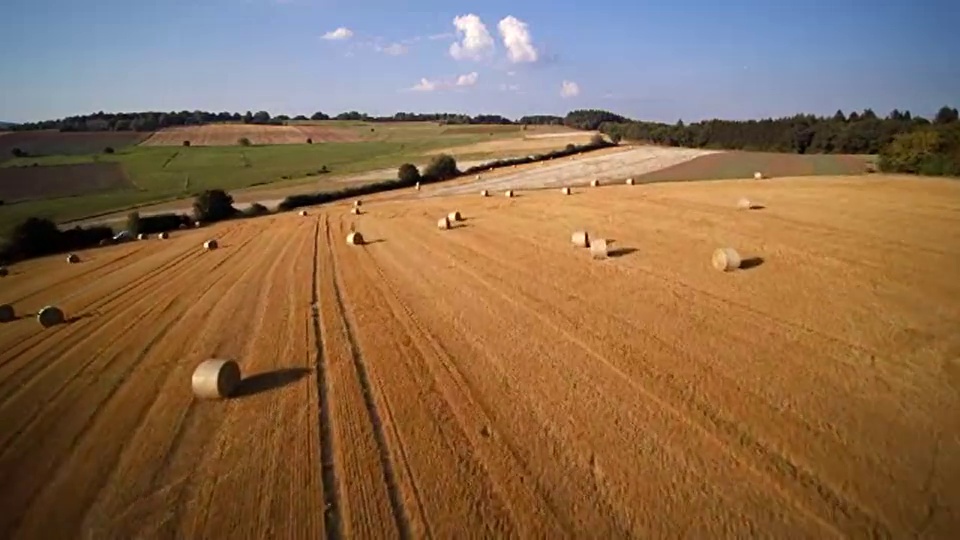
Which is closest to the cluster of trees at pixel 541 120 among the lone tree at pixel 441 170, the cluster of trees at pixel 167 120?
the cluster of trees at pixel 167 120

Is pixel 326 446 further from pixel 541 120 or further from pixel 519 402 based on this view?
pixel 541 120

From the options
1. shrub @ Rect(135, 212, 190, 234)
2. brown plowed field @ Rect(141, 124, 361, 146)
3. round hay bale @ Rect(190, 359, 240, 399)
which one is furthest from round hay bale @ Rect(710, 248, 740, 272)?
brown plowed field @ Rect(141, 124, 361, 146)

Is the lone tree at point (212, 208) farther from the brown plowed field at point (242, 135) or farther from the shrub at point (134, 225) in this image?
the brown plowed field at point (242, 135)

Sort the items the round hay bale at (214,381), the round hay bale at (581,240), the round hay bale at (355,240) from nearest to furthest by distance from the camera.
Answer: the round hay bale at (214,381) → the round hay bale at (581,240) → the round hay bale at (355,240)

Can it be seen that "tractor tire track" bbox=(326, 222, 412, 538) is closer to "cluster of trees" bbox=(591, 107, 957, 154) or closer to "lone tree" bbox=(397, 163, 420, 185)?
"lone tree" bbox=(397, 163, 420, 185)

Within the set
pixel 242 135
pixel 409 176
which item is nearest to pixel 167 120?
pixel 242 135

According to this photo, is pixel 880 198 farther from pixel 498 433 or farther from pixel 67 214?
pixel 67 214
